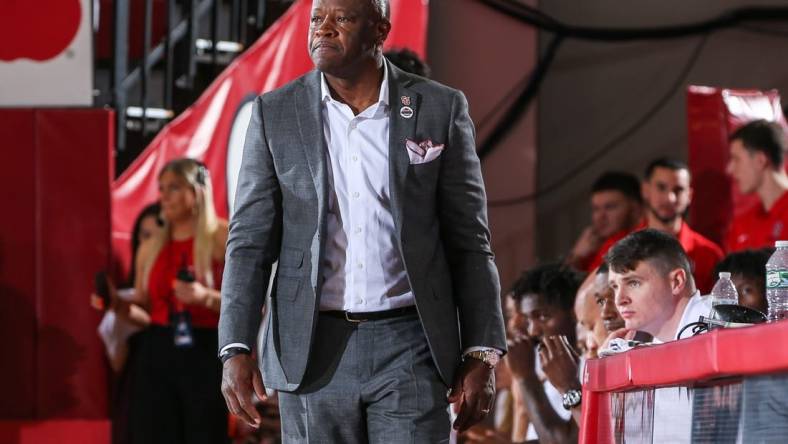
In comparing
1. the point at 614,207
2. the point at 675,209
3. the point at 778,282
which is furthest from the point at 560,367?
the point at 614,207

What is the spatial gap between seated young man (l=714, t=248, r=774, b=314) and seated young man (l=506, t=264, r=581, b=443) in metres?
0.60

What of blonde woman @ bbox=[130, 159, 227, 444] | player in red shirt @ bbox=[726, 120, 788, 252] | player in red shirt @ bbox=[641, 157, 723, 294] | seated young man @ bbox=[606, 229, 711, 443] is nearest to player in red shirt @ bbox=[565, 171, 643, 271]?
player in red shirt @ bbox=[641, 157, 723, 294]

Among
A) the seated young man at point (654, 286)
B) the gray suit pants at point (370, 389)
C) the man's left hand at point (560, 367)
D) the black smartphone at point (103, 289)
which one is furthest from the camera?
the black smartphone at point (103, 289)

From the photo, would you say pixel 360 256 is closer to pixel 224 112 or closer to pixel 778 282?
pixel 778 282

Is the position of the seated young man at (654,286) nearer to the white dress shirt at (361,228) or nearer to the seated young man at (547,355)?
the seated young man at (547,355)

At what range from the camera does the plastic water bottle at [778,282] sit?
354 centimetres

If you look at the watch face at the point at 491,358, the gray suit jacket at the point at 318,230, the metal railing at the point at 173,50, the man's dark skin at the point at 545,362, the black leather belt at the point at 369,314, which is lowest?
the man's dark skin at the point at 545,362

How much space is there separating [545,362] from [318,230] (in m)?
1.69

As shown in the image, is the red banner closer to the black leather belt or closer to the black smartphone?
the black smartphone

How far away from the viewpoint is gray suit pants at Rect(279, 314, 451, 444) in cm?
286

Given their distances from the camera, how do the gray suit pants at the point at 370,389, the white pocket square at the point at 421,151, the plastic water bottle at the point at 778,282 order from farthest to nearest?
1. the plastic water bottle at the point at 778,282
2. the white pocket square at the point at 421,151
3. the gray suit pants at the point at 370,389

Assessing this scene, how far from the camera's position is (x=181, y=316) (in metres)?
6.23

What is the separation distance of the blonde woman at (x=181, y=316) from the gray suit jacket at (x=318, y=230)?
321 cm

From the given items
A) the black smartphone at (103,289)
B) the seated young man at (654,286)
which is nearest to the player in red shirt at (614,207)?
the black smartphone at (103,289)
